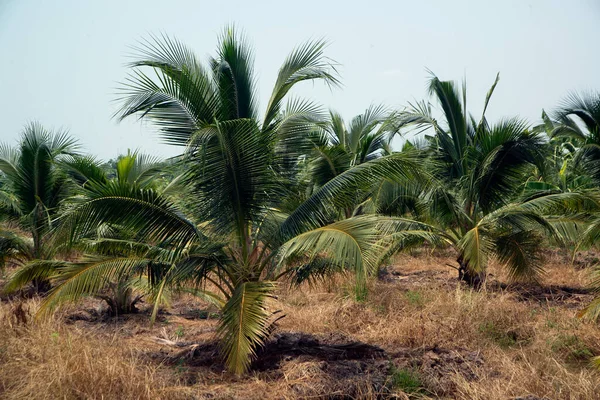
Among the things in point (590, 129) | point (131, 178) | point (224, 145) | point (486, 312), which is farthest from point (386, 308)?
point (590, 129)

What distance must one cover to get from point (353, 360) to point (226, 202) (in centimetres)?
239

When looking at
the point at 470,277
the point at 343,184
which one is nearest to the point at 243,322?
the point at 343,184

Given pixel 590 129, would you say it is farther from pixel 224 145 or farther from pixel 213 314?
pixel 224 145

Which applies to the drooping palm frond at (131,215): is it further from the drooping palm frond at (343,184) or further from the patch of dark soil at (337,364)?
the patch of dark soil at (337,364)

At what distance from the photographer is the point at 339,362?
274 inches

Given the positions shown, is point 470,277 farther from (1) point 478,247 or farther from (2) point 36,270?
(2) point 36,270

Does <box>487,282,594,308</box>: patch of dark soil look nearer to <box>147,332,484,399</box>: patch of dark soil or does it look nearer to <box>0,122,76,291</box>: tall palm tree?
<box>147,332,484,399</box>: patch of dark soil

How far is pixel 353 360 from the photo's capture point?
23.0 feet

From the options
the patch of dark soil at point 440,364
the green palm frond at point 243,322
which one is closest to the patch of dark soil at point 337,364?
the patch of dark soil at point 440,364

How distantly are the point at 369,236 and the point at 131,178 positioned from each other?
757 centimetres

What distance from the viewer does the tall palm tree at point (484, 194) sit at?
33.3 ft

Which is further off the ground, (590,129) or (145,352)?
(590,129)

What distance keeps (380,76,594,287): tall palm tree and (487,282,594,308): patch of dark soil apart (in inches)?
26.2

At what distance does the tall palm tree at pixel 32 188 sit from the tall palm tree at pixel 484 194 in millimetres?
7032
